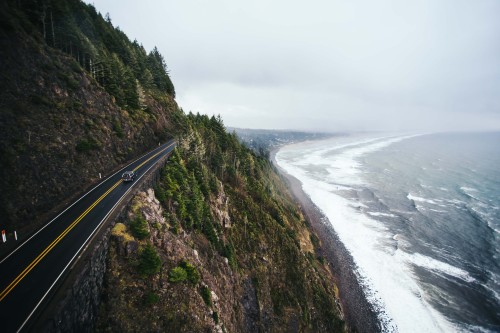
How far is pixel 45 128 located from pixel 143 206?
15.0 metres

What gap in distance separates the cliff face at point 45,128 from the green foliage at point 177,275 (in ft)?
42.7

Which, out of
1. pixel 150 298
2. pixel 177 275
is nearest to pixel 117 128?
pixel 177 275

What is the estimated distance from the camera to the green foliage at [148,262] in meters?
19.0

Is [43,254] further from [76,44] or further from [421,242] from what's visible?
[421,242]

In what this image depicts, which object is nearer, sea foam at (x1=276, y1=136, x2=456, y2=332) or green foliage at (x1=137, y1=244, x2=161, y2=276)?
green foliage at (x1=137, y1=244, x2=161, y2=276)

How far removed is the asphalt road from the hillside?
2224 mm

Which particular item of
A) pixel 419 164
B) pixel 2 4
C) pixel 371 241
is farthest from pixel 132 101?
pixel 419 164

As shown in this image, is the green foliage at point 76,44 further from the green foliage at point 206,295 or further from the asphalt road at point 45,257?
the green foliage at point 206,295

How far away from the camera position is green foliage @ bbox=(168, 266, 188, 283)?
20545mm

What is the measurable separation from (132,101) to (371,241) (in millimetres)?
63660

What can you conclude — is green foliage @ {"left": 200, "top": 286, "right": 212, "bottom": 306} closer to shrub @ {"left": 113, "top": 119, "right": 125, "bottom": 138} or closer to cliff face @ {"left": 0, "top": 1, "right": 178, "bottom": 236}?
cliff face @ {"left": 0, "top": 1, "right": 178, "bottom": 236}

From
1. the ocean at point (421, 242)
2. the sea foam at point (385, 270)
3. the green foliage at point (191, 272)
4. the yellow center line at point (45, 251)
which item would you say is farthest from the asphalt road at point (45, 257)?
the ocean at point (421, 242)

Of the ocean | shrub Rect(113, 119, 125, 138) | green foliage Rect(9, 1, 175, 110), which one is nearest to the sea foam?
the ocean

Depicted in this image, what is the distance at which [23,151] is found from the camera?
76.4 feet
